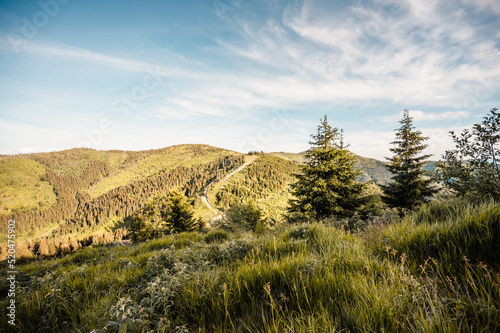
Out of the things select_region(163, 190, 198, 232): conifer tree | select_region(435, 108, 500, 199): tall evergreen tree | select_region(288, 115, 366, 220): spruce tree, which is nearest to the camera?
select_region(435, 108, 500, 199): tall evergreen tree

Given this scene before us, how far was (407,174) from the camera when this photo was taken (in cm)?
1894

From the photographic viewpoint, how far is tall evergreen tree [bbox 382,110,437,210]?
1856 centimetres

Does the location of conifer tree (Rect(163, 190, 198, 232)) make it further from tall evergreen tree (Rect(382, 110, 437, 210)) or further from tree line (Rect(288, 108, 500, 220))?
tall evergreen tree (Rect(382, 110, 437, 210))

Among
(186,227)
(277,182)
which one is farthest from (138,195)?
(186,227)

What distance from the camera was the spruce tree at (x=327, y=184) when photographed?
17.3 m

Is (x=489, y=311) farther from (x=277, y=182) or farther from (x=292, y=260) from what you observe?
(x=277, y=182)

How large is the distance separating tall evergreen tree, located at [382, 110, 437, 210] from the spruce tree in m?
4.15

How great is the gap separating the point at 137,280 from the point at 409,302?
14.2 feet

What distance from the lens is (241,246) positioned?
445 cm

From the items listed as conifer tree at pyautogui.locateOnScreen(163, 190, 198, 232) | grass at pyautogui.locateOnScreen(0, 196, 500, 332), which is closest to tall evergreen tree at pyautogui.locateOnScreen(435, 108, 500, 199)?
grass at pyautogui.locateOnScreen(0, 196, 500, 332)

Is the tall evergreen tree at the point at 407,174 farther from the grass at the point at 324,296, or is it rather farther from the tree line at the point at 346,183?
the grass at the point at 324,296

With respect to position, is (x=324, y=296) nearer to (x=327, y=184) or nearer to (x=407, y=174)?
(x=327, y=184)

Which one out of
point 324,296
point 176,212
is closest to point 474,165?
point 324,296

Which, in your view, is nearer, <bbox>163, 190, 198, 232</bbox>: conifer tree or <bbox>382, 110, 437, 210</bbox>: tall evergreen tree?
<bbox>382, 110, 437, 210</bbox>: tall evergreen tree
